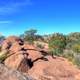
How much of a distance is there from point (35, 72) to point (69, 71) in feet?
8.86

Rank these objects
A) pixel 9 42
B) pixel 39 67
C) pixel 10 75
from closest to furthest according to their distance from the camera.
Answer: pixel 10 75 → pixel 39 67 → pixel 9 42

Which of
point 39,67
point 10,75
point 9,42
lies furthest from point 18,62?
point 10,75

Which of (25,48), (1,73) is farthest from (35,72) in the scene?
(1,73)

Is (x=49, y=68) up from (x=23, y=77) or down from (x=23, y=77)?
down

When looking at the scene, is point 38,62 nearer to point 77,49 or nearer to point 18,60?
point 18,60

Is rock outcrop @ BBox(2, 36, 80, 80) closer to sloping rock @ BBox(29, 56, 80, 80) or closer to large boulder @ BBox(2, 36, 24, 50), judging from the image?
sloping rock @ BBox(29, 56, 80, 80)

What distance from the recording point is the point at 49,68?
17.3 metres

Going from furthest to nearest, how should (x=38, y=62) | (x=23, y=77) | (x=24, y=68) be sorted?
1. (x=38, y=62)
2. (x=24, y=68)
3. (x=23, y=77)

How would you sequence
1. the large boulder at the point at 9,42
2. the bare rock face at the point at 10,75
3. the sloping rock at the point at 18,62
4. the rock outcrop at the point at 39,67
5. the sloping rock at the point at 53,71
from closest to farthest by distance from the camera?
the bare rock face at the point at 10,75, the sloping rock at the point at 53,71, the rock outcrop at the point at 39,67, the sloping rock at the point at 18,62, the large boulder at the point at 9,42

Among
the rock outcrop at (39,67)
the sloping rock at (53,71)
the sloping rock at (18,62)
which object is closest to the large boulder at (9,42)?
the rock outcrop at (39,67)

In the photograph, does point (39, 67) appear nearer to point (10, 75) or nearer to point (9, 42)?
point (9, 42)

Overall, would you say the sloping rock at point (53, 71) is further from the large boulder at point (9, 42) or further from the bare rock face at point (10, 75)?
the bare rock face at point (10, 75)

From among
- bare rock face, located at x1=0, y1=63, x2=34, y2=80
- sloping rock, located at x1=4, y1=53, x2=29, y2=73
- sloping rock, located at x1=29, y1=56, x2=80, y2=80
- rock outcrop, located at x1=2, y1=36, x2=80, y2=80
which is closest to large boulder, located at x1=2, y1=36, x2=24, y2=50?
rock outcrop, located at x1=2, y1=36, x2=80, y2=80

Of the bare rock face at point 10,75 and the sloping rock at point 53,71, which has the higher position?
the bare rock face at point 10,75
